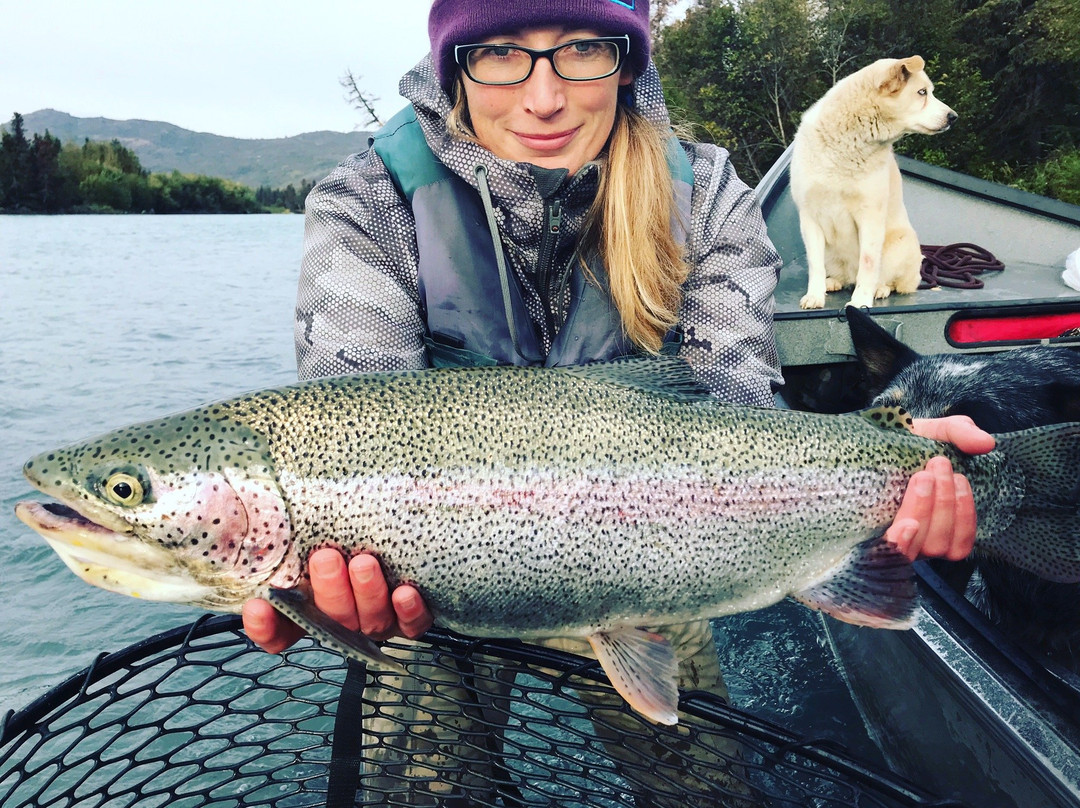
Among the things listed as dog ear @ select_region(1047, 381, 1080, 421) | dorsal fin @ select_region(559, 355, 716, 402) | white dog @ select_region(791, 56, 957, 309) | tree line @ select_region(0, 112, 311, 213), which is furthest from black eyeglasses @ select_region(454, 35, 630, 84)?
tree line @ select_region(0, 112, 311, 213)

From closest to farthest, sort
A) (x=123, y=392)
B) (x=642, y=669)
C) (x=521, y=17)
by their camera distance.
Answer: (x=642, y=669) < (x=521, y=17) < (x=123, y=392)

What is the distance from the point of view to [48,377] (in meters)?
11.8

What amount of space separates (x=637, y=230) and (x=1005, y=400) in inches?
61.8

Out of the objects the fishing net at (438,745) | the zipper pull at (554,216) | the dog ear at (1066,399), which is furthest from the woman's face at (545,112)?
the dog ear at (1066,399)

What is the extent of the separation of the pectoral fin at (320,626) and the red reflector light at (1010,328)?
13.0 feet

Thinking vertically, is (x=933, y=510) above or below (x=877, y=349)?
below

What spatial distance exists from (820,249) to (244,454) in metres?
4.89

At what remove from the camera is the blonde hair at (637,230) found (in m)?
2.85

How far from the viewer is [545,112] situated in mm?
2713

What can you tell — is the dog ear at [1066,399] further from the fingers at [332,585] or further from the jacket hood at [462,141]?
the fingers at [332,585]

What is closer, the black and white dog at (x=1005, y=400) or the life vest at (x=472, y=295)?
the black and white dog at (x=1005, y=400)

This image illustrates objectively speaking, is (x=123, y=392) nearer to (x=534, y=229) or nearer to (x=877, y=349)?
(x=534, y=229)

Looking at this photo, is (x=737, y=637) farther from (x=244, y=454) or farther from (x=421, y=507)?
(x=244, y=454)

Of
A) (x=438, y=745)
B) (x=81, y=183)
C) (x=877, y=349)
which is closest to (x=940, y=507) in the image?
(x=877, y=349)
